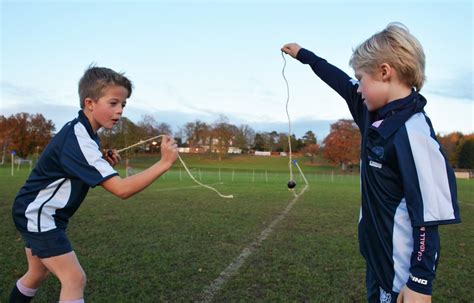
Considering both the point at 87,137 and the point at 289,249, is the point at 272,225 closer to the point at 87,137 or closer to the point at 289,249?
the point at 289,249

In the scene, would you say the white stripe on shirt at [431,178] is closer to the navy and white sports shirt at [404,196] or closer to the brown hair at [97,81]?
the navy and white sports shirt at [404,196]

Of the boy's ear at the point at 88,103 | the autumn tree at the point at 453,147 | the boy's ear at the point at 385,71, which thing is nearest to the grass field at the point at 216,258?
the boy's ear at the point at 88,103

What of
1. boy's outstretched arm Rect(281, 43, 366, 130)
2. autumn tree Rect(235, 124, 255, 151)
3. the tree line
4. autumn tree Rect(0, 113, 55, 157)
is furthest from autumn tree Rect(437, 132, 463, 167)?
boy's outstretched arm Rect(281, 43, 366, 130)

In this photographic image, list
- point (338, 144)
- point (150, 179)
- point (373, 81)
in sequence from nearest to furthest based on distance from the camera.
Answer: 1. point (373, 81)
2. point (150, 179)
3. point (338, 144)

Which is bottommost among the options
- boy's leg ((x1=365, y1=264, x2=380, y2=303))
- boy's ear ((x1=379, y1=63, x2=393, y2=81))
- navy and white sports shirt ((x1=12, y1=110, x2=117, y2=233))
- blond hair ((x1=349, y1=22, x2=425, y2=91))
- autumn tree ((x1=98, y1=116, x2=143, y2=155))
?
boy's leg ((x1=365, y1=264, x2=380, y2=303))

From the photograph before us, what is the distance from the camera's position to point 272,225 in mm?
10750

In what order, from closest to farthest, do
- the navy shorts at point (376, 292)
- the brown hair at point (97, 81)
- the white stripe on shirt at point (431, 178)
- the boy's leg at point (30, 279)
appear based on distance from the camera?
1. the white stripe on shirt at point (431, 178)
2. the navy shorts at point (376, 292)
3. the brown hair at point (97, 81)
4. the boy's leg at point (30, 279)

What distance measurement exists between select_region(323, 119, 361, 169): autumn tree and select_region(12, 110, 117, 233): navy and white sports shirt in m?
71.8

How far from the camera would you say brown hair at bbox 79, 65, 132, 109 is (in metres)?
3.24

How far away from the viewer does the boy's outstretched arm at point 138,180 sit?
2877 mm

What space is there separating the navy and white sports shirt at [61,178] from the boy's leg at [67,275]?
0.87 feet

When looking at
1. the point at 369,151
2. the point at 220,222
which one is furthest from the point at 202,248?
the point at 369,151

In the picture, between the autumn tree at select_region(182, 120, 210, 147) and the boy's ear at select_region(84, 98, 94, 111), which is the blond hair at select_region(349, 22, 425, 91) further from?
the autumn tree at select_region(182, 120, 210, 147)

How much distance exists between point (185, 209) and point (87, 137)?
35.2 ft
